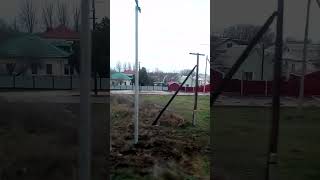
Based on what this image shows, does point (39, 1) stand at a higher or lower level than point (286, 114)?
higher

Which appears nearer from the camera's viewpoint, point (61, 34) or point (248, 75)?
point (61, 34)

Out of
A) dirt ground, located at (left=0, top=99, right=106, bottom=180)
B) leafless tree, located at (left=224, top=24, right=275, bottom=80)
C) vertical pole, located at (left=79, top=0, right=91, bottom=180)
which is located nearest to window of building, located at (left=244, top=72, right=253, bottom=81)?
leafless tree, located at (left=224, top=24, right=275, bottom=80)

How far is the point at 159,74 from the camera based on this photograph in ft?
17.4

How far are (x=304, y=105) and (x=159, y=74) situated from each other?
1.70 meters

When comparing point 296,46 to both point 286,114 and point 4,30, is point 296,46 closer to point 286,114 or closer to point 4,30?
point 286,114

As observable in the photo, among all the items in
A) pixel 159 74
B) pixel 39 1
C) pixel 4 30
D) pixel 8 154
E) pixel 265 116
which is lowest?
pixel 8 154

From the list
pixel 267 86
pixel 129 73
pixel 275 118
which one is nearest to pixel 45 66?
pixel 129 73

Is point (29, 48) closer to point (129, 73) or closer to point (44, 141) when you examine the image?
point (44, 141)

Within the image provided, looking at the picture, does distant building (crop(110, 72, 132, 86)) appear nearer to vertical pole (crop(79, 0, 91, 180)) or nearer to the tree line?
the tree line

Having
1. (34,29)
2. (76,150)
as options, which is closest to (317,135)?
(76,150)

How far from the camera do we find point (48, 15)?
174 inches

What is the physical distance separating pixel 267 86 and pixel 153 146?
4.97 ft

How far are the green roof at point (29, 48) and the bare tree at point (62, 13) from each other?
Answer: 27 centimetres

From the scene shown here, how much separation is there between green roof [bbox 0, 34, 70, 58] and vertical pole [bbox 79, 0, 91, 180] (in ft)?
1.88
